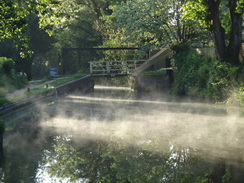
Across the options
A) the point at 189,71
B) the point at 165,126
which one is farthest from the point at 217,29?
the point at 165,126

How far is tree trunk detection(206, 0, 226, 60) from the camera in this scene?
19.3 metres

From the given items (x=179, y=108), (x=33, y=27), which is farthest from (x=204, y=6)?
(x=33, y=27)

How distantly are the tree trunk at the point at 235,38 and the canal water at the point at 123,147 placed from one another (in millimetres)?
3905

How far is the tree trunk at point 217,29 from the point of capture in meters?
19.3

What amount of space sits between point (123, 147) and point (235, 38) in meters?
11.7

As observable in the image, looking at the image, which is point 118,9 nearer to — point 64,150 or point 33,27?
point 33,27

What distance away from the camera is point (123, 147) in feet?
33.1

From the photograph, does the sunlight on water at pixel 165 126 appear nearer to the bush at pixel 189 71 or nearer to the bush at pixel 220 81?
the bush at pixel 220 81

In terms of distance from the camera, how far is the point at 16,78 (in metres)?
24.9

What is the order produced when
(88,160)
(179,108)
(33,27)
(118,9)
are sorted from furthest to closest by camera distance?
(33,27) → (118,9) → (179,108) → (88,160)

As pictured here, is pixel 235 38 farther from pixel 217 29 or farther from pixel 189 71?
pixel 189 71

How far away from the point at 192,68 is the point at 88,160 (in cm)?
1471

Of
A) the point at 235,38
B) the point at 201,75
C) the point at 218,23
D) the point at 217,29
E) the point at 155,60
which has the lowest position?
the point at 201,75

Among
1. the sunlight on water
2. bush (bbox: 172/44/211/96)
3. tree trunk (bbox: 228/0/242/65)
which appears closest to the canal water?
the sunlight on water
